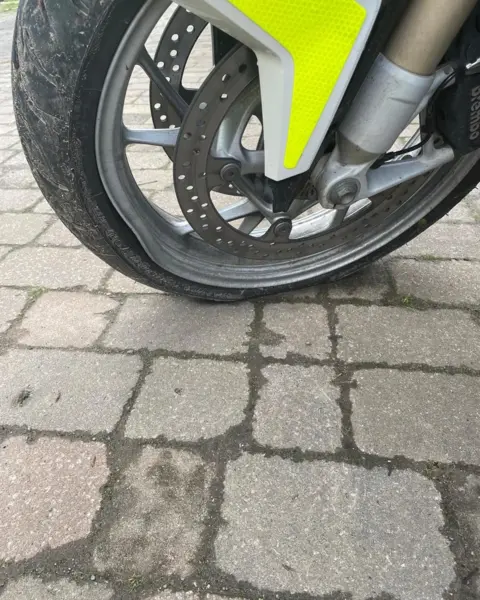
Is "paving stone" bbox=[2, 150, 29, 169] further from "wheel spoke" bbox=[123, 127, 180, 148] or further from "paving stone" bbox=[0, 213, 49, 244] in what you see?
"wheel spoke" bbox=[123, 127, 180, 148]

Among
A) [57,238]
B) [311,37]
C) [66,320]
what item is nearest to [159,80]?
[311,37]

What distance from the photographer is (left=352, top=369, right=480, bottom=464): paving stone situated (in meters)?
1.30

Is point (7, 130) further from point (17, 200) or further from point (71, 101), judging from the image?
point (71, 101)

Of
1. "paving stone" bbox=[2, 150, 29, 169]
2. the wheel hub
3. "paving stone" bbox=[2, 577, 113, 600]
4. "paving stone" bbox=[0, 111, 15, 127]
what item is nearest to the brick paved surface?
"paving stone" bbox=[2, 577, 113, 600]

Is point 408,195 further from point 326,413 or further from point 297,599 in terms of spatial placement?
point 297,599

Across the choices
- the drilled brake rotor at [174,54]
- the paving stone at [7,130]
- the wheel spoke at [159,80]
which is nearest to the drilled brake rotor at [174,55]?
the drilled brake rotor at [174,54]

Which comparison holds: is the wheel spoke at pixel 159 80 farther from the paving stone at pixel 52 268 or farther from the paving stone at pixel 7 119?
the paving stone at pixel 7 119

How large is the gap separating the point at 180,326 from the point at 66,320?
1.26ft

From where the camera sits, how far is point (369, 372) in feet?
4.99

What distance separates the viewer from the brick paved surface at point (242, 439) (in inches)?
42.8

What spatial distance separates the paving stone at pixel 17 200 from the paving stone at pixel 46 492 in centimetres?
145

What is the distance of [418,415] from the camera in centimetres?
138

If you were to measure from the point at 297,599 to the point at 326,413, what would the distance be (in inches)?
18.8

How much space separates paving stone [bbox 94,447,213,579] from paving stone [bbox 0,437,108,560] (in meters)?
0.06
